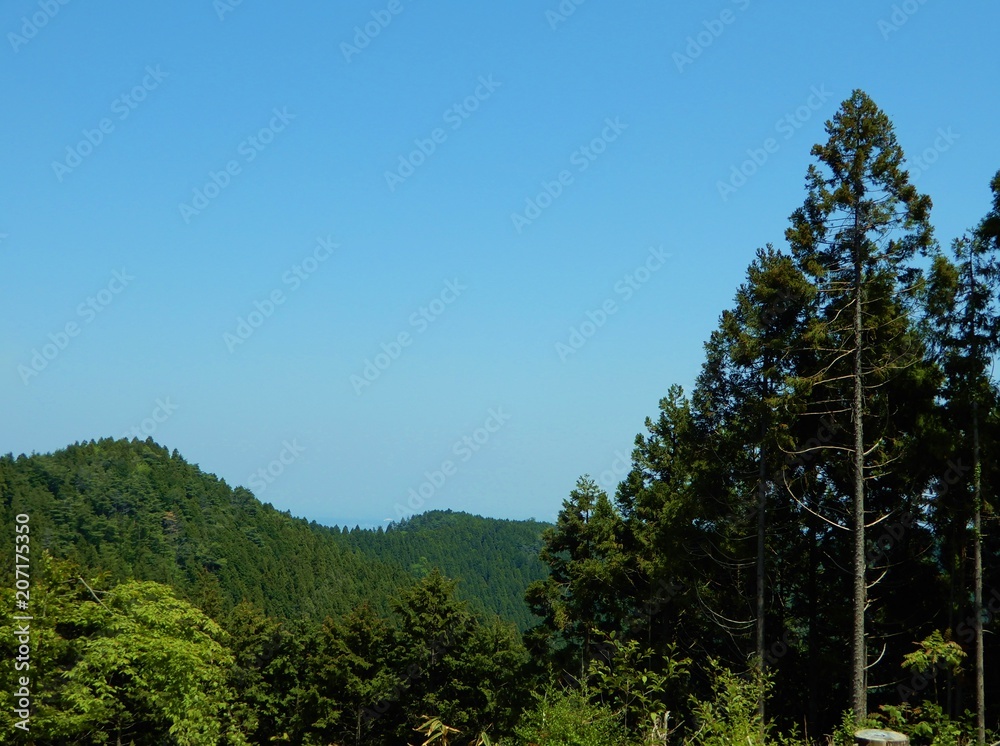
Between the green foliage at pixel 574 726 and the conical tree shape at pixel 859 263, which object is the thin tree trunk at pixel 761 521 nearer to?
the conical tree shape at pixel 859 263

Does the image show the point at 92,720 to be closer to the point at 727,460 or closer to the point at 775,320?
the point at 727,460

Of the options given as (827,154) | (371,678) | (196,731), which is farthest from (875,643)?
(371,678)

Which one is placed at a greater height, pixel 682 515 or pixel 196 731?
pixel 682 515

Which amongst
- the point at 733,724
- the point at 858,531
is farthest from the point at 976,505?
the point at 733,724

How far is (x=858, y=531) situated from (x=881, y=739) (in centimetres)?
1125

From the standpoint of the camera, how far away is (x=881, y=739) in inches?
242

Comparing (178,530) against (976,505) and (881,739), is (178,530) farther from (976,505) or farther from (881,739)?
(881,739)

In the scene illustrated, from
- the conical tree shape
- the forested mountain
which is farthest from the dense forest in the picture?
the forested mountain

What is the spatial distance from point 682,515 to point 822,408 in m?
5.33

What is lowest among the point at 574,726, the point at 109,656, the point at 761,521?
the point at 109,656

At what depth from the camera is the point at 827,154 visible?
57.9ft

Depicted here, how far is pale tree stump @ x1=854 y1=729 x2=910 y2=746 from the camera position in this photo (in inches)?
239

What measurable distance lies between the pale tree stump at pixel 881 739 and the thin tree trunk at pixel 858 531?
34.1 feet

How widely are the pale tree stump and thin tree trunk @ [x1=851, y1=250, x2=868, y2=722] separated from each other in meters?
10.4
